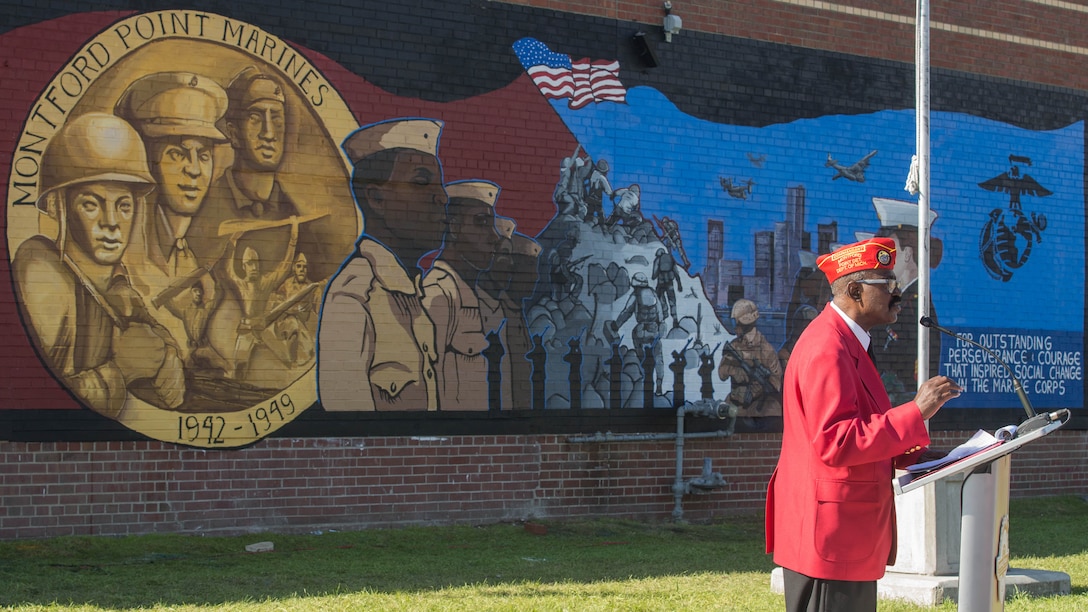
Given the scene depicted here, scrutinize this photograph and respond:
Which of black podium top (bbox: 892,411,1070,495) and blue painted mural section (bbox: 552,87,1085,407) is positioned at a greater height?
blue painted mural section (bbox: 552,87,1085,407)

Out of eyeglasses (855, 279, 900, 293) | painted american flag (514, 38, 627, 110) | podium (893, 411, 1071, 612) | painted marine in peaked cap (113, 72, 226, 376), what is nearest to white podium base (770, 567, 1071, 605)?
podium (893, 411, 1071, 612)

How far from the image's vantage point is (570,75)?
464 inches

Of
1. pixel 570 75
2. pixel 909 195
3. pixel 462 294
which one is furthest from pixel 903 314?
pixel 462 294

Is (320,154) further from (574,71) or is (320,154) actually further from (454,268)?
(574,71)

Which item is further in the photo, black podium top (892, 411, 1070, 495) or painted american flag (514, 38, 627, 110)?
painted american flag (514, 38, 627, 110)

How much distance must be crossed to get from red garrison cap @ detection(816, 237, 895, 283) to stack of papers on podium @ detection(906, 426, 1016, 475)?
→ 77 cm

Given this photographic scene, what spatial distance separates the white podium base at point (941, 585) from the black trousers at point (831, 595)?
3103 mm

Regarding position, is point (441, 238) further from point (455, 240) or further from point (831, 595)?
point (831, 595)

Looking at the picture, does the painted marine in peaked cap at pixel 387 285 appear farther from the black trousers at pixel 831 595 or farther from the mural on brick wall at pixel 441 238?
the black trousers at pixel 831 595

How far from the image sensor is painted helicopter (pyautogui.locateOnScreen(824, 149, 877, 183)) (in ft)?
43.1

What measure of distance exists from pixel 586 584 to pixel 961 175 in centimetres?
815

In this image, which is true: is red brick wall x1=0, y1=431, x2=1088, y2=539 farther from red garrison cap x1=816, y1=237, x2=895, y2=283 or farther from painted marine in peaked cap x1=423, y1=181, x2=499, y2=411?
red garrison cap x1=816, y1=237, x2=895, y2=283

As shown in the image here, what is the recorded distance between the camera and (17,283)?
9539 millimetres

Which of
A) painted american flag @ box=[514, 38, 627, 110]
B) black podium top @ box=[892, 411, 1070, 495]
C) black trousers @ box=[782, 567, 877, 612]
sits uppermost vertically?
painted american flag @ box=[514, 38, 627, 110]
